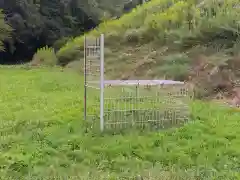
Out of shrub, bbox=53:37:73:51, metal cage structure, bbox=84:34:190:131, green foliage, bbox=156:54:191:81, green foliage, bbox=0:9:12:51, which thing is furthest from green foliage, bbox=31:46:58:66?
metal cage structure, bbox=84:34:190:131

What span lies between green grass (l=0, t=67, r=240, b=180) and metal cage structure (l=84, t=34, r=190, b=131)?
0.30 m

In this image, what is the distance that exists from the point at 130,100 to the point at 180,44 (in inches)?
233

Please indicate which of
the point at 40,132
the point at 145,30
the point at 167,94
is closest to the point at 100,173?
the point at 40,132

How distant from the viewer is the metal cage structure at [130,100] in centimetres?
591

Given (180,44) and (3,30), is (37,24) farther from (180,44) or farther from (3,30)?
(180,44)

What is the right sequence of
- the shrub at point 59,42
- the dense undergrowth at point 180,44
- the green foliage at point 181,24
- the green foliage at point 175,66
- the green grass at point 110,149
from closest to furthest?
1. the green grass at point 110,149
2. the dense undergrowth at point 180,44
3. the green foliage at point 175,66
4. the green foliage at point 181,24
5. the shrub at point 59,42

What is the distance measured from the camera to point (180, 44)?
11664 millimetres

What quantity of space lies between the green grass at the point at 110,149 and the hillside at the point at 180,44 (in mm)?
3313

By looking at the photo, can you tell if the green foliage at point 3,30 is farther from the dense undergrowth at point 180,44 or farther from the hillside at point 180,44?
the hillside at point 180,44

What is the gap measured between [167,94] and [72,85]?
4986 millimetres

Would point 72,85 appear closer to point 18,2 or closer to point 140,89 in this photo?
point 140,89

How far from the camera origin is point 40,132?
5.52 m

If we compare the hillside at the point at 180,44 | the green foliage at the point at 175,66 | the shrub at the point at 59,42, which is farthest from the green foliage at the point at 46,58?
the green foliage at the point at 175,66

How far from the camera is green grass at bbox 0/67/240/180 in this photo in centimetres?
427
